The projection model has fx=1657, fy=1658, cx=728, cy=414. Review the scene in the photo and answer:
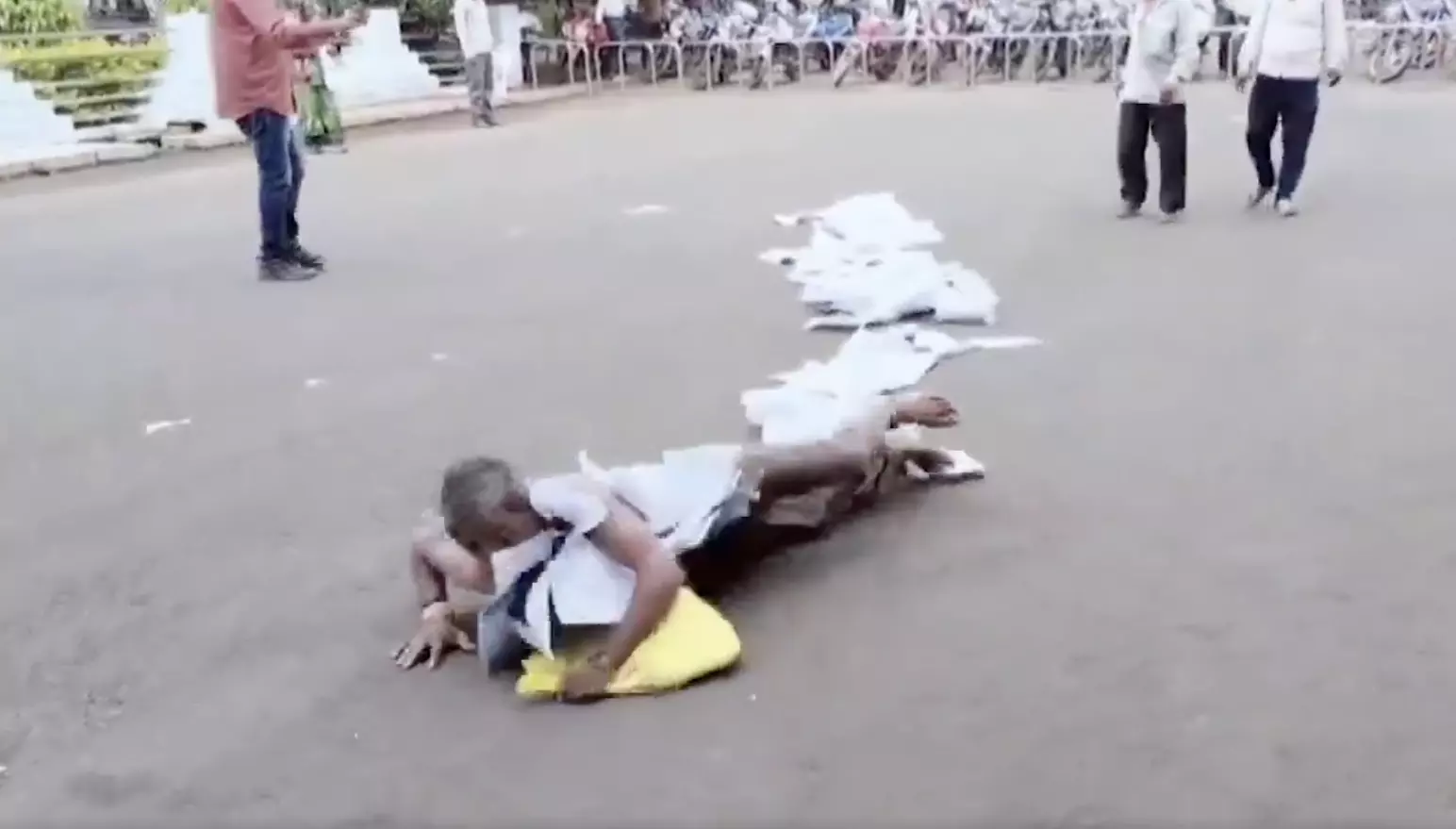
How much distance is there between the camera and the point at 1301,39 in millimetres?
8477

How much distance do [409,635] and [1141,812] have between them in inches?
67.9

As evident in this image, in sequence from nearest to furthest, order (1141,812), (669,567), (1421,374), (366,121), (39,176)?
Result: 1. (1141,812)
2. (669,567)
3. (1421,374)
4. (39,176)
5. (366,121)

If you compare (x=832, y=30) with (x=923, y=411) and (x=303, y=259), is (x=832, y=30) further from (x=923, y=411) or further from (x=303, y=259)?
(x=923, y=411)

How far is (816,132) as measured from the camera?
49.2 feet

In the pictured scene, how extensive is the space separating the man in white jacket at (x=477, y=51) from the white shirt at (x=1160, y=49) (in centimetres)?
960

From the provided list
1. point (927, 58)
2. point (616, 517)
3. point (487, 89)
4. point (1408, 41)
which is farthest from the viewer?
point (927, 58)

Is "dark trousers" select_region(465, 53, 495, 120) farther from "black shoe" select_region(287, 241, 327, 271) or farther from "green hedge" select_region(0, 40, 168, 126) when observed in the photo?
"black shoe" select_region(287, 241, 327, 271)

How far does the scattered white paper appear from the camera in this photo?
219 inches

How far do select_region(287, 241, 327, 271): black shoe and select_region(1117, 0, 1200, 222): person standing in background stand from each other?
4.36 metres

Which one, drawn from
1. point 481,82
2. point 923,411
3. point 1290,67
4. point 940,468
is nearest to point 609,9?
point 481,82

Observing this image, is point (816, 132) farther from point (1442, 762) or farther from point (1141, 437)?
point (1442, 762)

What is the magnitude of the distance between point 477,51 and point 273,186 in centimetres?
948

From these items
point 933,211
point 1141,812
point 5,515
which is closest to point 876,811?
point 1141,812

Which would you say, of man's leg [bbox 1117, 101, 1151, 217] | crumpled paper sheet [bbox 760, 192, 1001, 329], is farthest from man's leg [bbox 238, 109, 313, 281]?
man's leg [bbox 1117, 101, 1151, 217]
